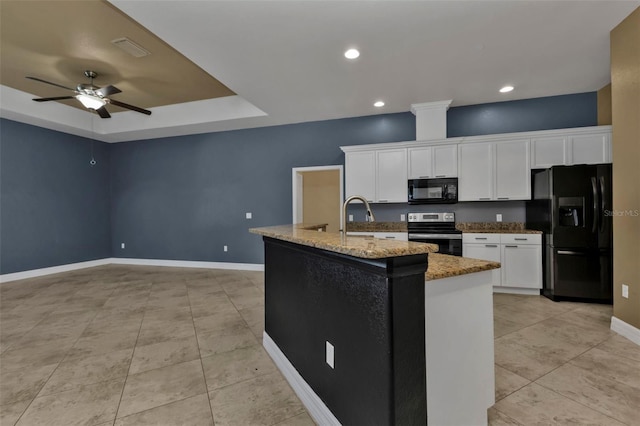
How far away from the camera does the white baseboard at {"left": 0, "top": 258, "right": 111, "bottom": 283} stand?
196 inches

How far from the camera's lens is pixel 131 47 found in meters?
3.35

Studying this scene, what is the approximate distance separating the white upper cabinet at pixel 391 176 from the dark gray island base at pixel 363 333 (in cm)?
304

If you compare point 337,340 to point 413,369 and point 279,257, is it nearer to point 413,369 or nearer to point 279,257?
point 413,369

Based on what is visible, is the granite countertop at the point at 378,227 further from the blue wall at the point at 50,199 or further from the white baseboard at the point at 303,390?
the blue wall at the point at 50,199

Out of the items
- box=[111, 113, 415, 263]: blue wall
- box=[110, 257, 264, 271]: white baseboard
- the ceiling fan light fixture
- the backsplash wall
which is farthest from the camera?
box=[110, 257, 264, 271]: white baseboard

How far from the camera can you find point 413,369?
1137mm

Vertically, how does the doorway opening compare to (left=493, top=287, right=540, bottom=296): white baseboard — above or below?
above

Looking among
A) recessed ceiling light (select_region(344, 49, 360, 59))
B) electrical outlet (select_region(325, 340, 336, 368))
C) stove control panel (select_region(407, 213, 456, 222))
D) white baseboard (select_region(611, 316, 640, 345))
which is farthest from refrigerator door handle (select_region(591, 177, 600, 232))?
electrical outlet (select_region(325, 340, 336, 368))

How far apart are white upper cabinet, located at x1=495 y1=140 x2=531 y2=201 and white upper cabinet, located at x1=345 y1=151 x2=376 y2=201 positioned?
1831 millimetres

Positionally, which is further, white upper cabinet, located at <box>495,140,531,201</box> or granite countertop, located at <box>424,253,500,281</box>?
white upper cabinet, located at <box>495,140,531,201</box>

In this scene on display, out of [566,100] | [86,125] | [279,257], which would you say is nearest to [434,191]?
[566,100]

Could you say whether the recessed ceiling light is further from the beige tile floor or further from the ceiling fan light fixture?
the ceiling fan light fixture

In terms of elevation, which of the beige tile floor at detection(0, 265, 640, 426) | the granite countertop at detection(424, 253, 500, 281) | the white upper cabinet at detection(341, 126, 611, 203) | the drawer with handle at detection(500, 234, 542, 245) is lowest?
the beige tile floor at detection(0, 265, 640, 426)

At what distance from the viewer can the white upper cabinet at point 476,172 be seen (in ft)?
13.8
